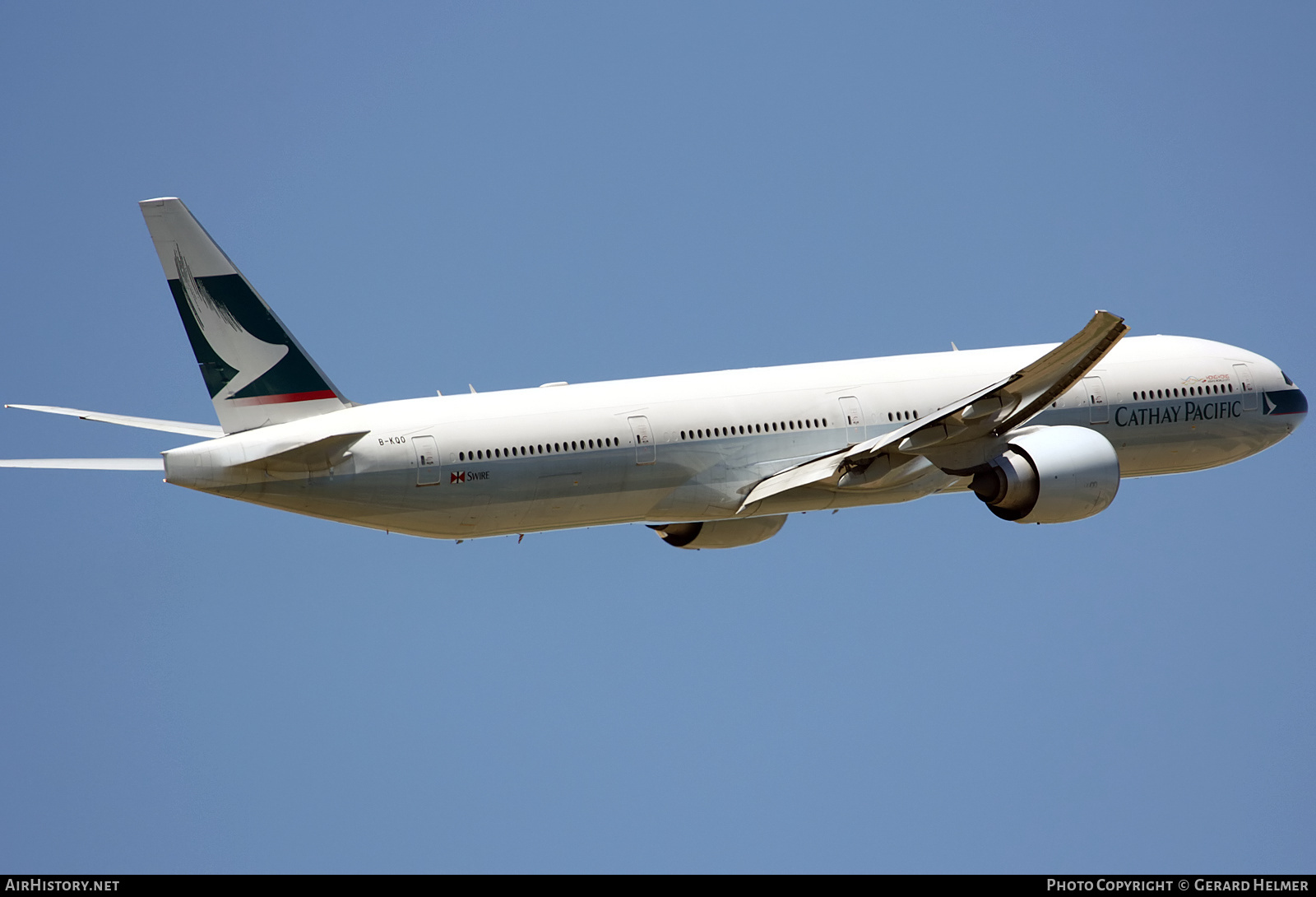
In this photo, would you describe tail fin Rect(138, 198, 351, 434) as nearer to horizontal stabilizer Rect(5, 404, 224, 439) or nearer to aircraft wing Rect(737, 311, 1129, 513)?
horizontal stabilizer Rect(5, 404, 224, 439)

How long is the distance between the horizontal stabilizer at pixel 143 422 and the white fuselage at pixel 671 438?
2404mm

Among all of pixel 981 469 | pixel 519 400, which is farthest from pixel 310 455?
pixel 981 469

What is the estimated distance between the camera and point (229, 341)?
130 feet

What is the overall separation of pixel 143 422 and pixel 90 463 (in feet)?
9.58

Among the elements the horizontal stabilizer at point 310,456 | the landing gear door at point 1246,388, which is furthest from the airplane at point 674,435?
the landing gear door at point 1246,388

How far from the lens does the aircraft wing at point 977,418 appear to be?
39.0m

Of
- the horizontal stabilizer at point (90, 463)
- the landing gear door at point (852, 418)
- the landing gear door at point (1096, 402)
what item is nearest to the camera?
the horizontal stabilizer at point (90, 463)

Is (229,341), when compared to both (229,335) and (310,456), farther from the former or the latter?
(310,456)

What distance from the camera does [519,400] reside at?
41156mm

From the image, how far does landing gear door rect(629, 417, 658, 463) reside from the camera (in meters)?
41.6

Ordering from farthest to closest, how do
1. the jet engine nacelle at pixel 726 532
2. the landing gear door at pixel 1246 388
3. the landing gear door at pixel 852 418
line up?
the landing gear door at pixel 1246 388, the jet engine nacelle at pixel 726 532, the landing gear door at pixel 852 418

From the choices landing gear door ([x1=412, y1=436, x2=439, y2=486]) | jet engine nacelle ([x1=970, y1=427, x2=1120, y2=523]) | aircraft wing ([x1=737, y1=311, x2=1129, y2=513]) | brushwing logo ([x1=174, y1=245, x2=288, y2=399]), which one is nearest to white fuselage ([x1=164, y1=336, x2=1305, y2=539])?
landing gear door ([x1=412, y1=436, x2=439, y2=486])

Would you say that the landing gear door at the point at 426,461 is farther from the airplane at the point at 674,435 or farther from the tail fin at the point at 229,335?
the tail fin at the point at 229,335

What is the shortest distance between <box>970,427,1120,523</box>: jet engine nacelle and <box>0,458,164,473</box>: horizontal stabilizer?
57.9ft
